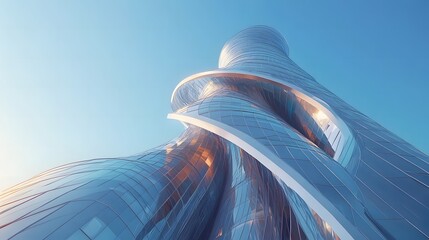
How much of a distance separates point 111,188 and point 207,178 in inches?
460

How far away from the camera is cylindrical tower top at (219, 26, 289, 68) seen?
4747 centimetres

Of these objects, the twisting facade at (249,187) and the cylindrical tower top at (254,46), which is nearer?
the twisting facade at (249,187)

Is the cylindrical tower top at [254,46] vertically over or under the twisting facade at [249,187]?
over

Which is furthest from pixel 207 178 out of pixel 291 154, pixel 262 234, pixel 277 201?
pixel 291 154

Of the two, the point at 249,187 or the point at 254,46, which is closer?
the point at 249,187

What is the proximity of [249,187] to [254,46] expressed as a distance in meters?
35.6

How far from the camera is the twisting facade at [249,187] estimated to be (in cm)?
1209

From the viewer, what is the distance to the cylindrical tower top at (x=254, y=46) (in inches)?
1869

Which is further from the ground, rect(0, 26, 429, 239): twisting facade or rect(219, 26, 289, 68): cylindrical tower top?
rect(219, 26, 289, 68): cylindrical tower top

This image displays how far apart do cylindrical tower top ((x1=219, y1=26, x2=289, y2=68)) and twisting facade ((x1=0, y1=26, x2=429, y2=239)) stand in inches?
698

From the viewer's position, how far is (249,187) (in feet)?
76.2

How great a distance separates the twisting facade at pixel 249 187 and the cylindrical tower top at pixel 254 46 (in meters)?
17.7

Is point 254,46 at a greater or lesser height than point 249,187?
greater

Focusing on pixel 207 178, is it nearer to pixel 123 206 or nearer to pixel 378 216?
pixel 123 206
